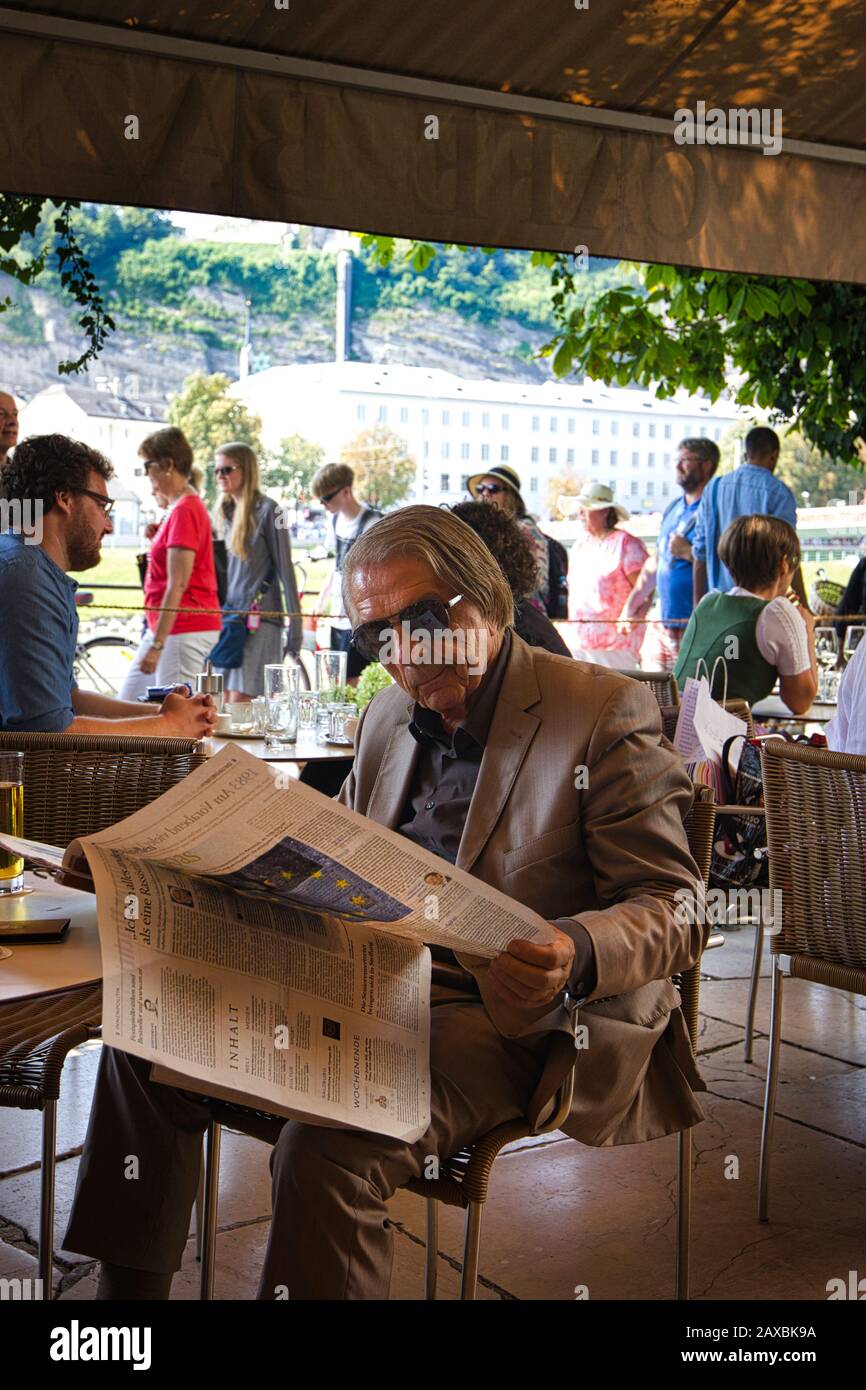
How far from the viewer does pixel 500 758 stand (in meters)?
1.85

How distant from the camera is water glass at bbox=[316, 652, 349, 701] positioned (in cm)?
407

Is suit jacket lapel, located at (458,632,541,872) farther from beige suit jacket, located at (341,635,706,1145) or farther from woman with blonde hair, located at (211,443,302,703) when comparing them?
woman with blonde hair, located at (211,443,302,703)

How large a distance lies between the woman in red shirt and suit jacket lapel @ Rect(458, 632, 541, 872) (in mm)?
4222

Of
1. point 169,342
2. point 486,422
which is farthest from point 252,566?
point 169,342

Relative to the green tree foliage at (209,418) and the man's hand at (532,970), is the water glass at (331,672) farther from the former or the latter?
the green tree foliage at (209,418)

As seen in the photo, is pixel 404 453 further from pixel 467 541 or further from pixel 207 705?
pixel 467 541

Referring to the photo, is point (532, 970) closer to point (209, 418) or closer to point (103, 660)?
point (103, 660)

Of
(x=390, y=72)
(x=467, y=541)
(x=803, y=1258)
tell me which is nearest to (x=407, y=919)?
(x=467, y=541)

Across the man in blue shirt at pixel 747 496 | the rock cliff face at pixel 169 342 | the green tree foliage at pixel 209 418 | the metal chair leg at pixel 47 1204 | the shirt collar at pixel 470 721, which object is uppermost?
the rock cliff face at pixel 169 342

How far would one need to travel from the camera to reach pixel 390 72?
10.9 feet

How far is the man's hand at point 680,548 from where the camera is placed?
763 centimetres

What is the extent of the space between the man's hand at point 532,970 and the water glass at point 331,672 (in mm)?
2580

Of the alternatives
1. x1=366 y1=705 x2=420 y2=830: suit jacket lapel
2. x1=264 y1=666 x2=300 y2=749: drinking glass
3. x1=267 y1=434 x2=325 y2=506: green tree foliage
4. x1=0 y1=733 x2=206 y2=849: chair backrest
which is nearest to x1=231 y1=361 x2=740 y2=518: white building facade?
x1=267 y1=434 x2=325 y2=506: green tree foliage

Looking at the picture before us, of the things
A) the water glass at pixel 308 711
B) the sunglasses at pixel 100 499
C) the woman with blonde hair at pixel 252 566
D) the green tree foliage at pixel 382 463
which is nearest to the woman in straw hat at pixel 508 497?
the woman with blonde hair at pixel 252 566
